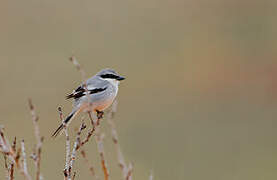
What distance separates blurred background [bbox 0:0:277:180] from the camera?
319 inches

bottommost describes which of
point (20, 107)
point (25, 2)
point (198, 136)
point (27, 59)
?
point (198, 136)

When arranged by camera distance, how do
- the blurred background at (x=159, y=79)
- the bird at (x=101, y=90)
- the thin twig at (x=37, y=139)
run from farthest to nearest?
the blurred background at (x=159, y=79), the bird at (x=101, y=90), the thin twig at (x=37, y=139)

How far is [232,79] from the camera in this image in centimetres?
1118

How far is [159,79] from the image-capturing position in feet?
36.8

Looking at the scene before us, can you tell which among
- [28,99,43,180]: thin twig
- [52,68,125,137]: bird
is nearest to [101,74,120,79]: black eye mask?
[52,68,125,137]: bird

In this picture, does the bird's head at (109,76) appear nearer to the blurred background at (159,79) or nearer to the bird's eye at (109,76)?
the bird's eye at (109,76)

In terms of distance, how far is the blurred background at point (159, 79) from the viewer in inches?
319

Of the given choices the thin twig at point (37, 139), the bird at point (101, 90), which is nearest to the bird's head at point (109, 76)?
the bird at point (101, 90)

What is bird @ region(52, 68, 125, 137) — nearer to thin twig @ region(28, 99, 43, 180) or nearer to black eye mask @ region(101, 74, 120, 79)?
black eye mask @ region(101, 74, 120, 79)

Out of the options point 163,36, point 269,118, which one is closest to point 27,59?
point 163,36

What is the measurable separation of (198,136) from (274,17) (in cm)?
509

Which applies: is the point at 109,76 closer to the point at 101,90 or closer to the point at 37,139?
the point at 101,90

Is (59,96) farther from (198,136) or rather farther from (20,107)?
(198,136)

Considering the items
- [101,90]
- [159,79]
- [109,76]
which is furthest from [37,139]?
[159,79]
